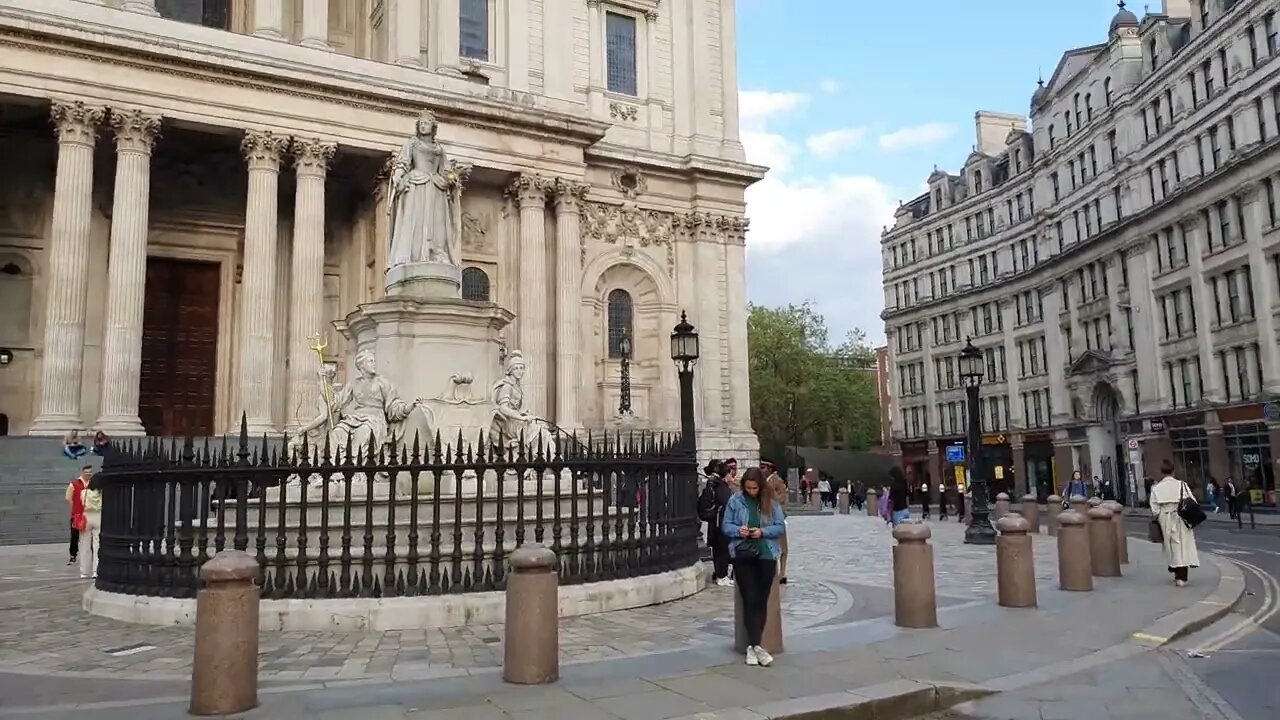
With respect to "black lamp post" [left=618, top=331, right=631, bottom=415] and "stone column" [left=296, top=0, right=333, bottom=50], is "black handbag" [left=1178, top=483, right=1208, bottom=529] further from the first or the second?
"stone column" [left=296, top=0, right=333, bottom=50]

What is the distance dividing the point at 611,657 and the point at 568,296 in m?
26.2

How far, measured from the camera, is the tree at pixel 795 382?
6844 cm

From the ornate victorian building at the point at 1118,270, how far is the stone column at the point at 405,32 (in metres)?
31.5

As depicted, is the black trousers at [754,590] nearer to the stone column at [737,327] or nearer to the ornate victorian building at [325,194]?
the ornate victorian building at [325,194]

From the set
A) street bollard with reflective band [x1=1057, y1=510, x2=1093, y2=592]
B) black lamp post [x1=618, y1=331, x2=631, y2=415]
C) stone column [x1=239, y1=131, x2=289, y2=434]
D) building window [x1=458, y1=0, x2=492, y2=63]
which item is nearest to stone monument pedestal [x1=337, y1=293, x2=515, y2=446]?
street bollard with reflective band [x1=1057, y1=510, x2=1093, y2=592]

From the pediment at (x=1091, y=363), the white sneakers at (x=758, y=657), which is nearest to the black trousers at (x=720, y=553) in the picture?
the white sneakers at (x=758, y=657)

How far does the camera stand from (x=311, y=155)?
94.4 feet

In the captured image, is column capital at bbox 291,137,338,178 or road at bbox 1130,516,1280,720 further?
column capital at bbox 291,137,338,178

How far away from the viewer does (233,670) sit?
6.27 m

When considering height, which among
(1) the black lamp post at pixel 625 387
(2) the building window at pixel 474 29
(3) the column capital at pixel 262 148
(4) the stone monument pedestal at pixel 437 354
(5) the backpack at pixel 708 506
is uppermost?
(2) the building window at pixel 474 29

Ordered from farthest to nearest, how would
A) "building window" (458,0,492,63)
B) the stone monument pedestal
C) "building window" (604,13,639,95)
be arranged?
"building window" (604,13,639,95) < "building window" (458,0,492,63) < the stone monument pedestal

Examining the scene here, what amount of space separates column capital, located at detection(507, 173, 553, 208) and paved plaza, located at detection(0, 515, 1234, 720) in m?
22.5

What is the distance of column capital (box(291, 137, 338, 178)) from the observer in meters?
28.6

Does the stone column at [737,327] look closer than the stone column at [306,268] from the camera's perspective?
No
